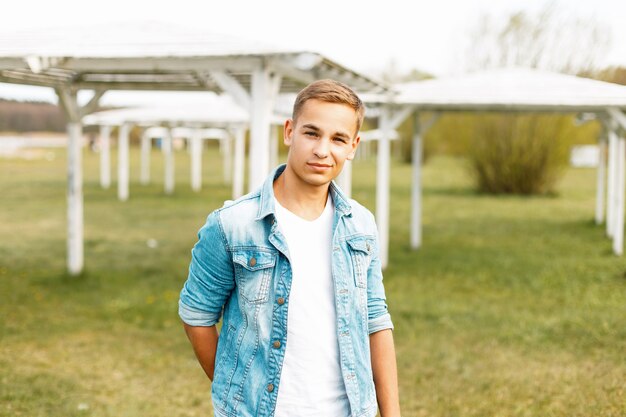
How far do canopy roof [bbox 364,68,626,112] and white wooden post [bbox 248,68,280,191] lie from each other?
3.74m

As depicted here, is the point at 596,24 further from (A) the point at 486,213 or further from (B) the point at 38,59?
(B) the point at 38,59

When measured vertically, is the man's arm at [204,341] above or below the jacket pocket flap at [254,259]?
below

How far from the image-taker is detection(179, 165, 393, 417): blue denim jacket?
220cm

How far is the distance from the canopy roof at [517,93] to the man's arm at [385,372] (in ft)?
25.2

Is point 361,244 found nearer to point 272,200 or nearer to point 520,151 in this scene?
point 272,200

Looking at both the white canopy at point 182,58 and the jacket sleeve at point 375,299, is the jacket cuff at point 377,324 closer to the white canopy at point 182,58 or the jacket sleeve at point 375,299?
the jacket sleeve at point 375,299

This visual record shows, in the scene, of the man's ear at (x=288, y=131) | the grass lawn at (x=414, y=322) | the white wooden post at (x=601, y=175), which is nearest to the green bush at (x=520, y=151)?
the white wooden post at (x=601, y=175)

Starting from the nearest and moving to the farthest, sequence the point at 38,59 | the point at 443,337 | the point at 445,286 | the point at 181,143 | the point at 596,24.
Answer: the point at 38,59 < the point at 443,337 < the point at 445,286 < the point at 596,24 < the point at 181,143

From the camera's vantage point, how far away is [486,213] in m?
19.5

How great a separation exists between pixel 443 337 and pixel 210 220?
222 inches

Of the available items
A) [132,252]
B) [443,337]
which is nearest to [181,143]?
[132,252]

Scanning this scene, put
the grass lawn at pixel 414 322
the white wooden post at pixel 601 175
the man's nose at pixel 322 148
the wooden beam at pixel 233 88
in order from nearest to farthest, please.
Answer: the man's nose at pixel 322 148, the grass lawn at pixel 414 322, the wooden beam at pixel 233 88, the white wooden post at pixel 601 175

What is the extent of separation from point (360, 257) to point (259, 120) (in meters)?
4.35

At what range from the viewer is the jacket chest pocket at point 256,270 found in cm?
220
